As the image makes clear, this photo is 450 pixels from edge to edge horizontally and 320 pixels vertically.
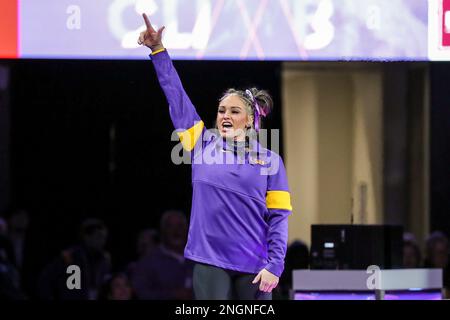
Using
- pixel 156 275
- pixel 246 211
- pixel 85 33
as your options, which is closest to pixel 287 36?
pixel 85 33

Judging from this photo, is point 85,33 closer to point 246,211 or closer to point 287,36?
point 287,36

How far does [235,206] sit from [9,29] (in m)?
1.89

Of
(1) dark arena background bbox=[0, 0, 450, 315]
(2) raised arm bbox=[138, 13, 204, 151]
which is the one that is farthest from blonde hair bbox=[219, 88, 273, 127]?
(1) dark arena background bbox=[0, 0, 450, 315]

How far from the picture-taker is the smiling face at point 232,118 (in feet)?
15.5

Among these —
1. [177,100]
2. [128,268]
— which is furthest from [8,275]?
[177,100]

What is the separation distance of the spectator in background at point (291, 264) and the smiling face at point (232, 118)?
1674 mm

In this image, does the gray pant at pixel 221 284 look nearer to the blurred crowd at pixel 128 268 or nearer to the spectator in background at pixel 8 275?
the blurred crowd at pixel 128 268

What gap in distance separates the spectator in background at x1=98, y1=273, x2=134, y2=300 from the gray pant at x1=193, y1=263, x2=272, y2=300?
6.69ft

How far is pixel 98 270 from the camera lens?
23.7 ft

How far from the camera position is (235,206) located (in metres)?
4.64

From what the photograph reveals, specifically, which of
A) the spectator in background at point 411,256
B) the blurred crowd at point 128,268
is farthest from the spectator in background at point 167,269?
the spectator in background at point 411,256

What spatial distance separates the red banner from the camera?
19.1 feet

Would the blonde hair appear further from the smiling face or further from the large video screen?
the large video screen

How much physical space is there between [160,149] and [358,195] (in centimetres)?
156
